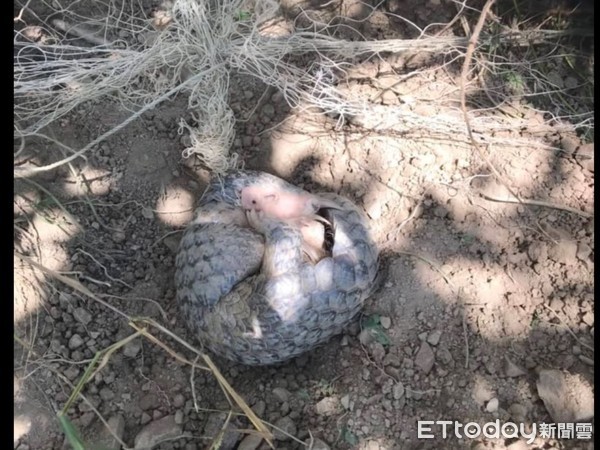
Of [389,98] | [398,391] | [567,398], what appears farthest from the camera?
[389,98]

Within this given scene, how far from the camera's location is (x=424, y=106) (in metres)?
2.66

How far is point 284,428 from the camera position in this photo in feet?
7.30

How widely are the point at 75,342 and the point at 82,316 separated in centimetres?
10

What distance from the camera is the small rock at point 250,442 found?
7.24 feet

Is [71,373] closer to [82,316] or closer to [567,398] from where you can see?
[82,316]

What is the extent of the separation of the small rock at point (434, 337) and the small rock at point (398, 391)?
0.63ft

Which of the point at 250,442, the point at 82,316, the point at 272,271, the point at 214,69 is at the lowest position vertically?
the point at 250,442

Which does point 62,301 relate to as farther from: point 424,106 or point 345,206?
point 424,106

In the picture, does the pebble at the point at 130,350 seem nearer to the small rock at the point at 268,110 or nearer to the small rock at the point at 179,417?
the small rock at the point at 179,417

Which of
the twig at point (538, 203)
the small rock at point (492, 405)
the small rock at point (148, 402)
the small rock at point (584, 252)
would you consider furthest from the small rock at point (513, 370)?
the small rock at point (148, 402)

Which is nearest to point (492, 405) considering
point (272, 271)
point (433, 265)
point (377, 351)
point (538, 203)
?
point (377, 351)

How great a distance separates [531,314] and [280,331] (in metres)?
0.92

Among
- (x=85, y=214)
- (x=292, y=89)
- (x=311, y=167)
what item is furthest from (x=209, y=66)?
(x=85, y=214)

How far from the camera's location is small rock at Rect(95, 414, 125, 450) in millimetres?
2213
